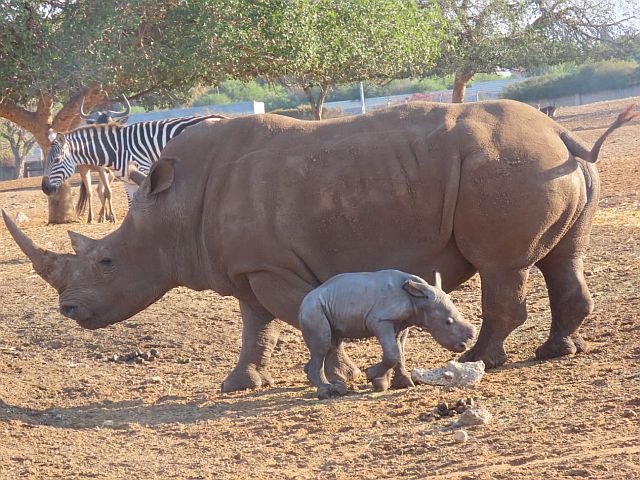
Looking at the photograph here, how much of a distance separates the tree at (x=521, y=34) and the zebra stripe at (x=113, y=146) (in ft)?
62.3

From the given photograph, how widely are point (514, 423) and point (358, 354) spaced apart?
9.50ft

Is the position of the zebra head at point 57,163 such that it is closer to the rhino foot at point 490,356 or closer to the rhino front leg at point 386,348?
the rhino foot at point 490,356

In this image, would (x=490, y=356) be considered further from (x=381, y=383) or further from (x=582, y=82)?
(x=582, y=82)

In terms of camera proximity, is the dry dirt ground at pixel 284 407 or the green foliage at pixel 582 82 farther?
the green foliage at pixel 582 82

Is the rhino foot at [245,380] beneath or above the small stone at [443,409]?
beneath

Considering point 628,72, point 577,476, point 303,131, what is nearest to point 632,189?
point 303,131

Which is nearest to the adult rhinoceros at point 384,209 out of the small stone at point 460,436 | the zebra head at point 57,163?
the small stone at point 460,436

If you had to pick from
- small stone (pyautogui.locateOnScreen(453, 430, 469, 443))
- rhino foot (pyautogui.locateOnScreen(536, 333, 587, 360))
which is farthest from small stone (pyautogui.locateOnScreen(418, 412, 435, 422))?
rhino foot (pyautogui.locateOnScreen(536, 333, 587, 360))

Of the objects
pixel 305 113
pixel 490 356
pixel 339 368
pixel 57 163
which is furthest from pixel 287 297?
pixel 305 113

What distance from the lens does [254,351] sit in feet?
24.3

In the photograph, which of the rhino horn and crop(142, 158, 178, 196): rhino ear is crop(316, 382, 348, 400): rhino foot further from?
the rhino horn

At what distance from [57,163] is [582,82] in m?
51.4

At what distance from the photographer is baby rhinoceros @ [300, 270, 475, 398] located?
633cm

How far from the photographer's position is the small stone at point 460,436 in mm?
5090
